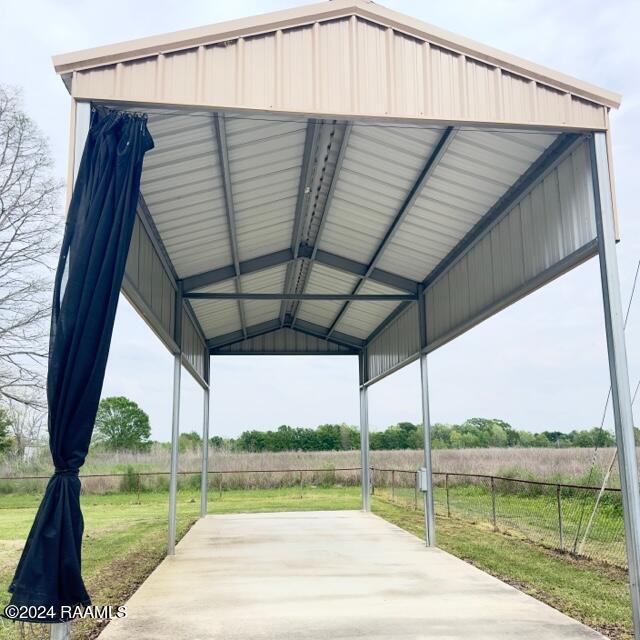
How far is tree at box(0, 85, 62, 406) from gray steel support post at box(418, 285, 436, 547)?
9.08m

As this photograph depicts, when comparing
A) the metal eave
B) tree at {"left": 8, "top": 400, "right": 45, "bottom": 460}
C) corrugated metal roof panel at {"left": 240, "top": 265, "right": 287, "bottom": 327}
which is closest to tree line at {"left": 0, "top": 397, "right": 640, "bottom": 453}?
tree at {"left": 8, "top": 400, "right": 45, "bottom": 460}

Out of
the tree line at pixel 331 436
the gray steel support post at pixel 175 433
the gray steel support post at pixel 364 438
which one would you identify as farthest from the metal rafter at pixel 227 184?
the tree line at pixel 331 436

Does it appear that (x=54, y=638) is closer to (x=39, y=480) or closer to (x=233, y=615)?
(x=233, y=615)

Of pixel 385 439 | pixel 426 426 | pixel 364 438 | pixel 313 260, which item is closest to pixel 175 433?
pixel 313 260

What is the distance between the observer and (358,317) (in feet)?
45.0

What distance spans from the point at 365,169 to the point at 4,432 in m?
A: 17.3

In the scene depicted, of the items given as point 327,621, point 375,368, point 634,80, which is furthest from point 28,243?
point 634,80

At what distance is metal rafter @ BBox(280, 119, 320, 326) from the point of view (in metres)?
6.42

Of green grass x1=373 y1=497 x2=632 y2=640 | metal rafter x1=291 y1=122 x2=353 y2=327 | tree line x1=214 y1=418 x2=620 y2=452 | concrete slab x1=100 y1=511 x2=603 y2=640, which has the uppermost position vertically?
metal rafter x1=291 y1=122 x2=353 y2=327

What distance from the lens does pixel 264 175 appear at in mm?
7117

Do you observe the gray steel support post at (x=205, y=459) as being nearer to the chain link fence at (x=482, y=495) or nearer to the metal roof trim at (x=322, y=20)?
the chain link fence at (x=482, y=495)

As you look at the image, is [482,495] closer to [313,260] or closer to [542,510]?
[542,510]

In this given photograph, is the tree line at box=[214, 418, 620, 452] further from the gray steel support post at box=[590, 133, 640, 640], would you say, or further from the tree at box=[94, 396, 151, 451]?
the gray steel support post at box=[590, 133, 640, 640]

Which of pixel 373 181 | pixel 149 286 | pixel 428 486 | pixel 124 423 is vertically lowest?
pixel 428 486
